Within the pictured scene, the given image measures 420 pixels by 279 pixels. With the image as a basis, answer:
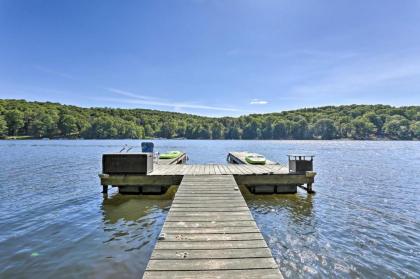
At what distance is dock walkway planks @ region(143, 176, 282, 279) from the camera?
13.1 feet

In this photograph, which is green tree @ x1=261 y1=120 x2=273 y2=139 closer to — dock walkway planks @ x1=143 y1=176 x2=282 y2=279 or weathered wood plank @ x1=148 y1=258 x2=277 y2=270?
dock walkway planks @ x1=143 y1=176 x2=282 y2=279

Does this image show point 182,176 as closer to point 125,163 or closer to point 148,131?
point 125,163

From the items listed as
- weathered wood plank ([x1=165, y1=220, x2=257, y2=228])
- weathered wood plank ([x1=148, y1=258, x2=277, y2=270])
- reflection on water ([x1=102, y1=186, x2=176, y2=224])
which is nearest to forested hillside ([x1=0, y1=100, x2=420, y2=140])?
reflection on water ([x1=102, y1=186, x2=176, y2=224])

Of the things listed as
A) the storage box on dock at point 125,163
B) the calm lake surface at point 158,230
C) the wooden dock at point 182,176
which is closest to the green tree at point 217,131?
the calm lake surface at point 158,230

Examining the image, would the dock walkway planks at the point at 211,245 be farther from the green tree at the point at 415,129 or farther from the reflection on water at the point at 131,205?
the green tree at the point at 415,129

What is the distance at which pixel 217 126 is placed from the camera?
488 feet

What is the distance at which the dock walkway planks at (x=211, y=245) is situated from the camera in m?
3.98

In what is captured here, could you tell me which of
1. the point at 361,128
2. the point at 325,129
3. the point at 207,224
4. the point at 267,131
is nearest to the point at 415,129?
the point at 361,128

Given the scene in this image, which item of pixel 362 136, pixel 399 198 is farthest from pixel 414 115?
pixel 399 198

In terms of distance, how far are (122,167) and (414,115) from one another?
16775 cm

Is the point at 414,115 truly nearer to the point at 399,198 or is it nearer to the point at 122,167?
the point at 399,198

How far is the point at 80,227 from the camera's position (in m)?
9.10

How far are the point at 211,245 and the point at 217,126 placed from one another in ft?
473

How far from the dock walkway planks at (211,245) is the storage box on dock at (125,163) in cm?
462
